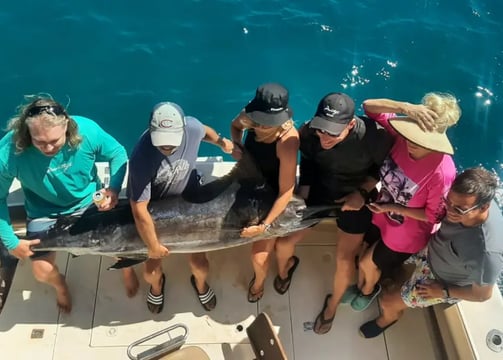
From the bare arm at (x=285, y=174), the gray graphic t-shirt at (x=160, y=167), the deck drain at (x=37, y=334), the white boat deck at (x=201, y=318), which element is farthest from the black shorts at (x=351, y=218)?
the deck drain at (x=37, y=334)

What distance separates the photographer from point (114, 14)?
6.84 metres

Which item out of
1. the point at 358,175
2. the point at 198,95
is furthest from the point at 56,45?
the point at 358,175

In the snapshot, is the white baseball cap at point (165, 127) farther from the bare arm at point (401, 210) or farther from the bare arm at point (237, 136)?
the bare arm at point (401, 210)

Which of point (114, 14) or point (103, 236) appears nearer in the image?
point (103, 236)

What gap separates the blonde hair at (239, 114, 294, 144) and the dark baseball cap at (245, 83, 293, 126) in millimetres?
58

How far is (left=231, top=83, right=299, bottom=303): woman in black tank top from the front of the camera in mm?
3135

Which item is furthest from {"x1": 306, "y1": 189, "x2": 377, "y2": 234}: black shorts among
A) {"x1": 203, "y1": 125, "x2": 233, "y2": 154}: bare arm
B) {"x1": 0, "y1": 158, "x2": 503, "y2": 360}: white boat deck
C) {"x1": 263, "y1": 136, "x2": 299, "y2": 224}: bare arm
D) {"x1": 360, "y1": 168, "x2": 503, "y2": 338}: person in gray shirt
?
{"x1": 0, "y1": 158, "x2": 503, "y2": 360}: white boat deck

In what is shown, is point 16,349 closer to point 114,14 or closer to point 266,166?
point 266,166

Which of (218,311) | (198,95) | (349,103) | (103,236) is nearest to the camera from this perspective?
(349,103)

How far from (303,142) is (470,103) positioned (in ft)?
12.5

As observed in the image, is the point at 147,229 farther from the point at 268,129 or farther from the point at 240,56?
the point at 240,56

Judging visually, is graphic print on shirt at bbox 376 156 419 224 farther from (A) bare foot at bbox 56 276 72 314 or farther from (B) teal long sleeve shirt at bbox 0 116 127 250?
(A) bare foot at bbox 56 276 72 314

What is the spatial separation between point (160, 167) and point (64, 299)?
1494mm

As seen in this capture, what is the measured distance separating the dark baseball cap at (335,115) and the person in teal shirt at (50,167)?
1442 millimetres
